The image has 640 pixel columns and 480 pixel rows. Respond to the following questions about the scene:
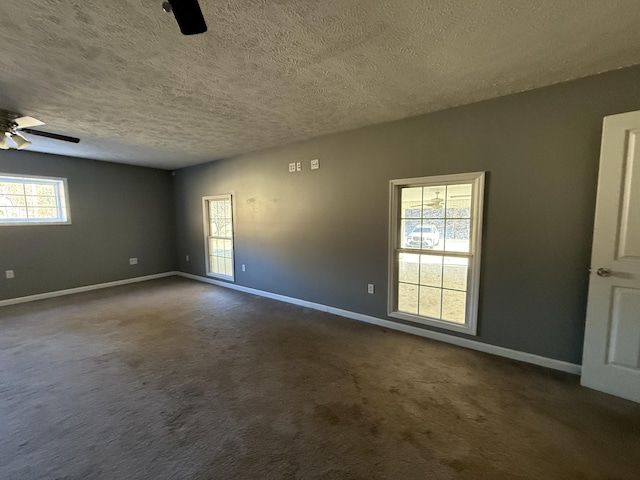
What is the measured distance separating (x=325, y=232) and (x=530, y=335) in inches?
98.6

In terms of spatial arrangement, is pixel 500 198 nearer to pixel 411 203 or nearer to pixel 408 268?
pixel 411 203

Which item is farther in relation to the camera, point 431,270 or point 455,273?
point 431,270

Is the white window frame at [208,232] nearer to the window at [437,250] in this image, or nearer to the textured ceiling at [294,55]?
the textured ceiling at [294,55]

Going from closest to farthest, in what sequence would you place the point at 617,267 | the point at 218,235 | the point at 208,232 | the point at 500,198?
the point at 617,267, the point at 500,198, the point at 218,235, the point at 208,232

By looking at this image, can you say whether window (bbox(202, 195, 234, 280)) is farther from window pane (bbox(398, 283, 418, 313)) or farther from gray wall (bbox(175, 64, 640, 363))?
window pane (bbox(398, 283, 418, 313))

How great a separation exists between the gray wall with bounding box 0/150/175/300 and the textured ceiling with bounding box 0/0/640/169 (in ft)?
8.14

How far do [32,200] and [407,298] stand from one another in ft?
20.5

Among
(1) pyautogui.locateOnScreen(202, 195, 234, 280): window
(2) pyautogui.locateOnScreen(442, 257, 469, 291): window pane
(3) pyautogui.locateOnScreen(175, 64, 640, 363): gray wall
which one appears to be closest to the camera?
(3) pyautogui.locateOnScreen(175, 64, 640, 363): gray wall

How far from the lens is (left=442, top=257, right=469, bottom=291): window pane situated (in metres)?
2.90

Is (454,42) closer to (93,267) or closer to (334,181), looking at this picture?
(334,181)

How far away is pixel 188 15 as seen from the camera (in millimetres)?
1053

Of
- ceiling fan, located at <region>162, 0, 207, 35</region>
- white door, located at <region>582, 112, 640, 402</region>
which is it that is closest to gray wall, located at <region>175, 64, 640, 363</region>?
white door, located at <region>582, 112, 640, 402</region>

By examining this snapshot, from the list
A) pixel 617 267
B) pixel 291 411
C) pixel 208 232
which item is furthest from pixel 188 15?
pixel 208 232

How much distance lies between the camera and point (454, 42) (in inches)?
67.7
